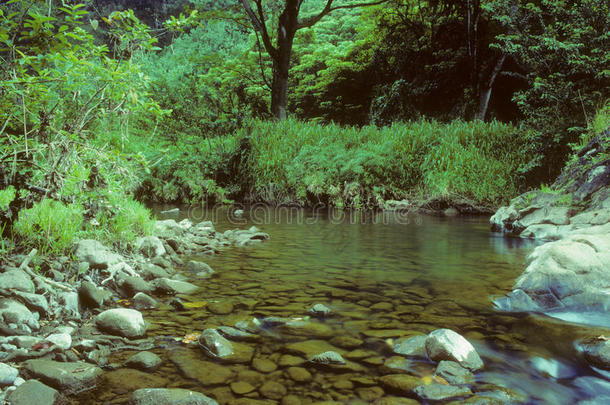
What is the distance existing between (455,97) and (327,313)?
14485mm

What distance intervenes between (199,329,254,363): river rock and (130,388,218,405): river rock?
0.44 metres

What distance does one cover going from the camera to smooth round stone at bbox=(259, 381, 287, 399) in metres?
1.97

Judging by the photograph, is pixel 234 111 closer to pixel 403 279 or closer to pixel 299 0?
pixel 299 0

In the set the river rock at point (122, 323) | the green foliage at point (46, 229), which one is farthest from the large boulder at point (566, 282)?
the green foliage at point (46, 229)

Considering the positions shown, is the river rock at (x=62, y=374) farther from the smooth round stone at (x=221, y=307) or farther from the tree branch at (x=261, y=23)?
the tree branch at (x=261, y=23)

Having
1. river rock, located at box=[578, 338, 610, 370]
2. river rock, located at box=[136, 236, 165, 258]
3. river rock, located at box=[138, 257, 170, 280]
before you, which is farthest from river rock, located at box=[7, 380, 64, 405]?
river rock, located at box=[578, 338, 610, 370]

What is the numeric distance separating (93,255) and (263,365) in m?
1.99

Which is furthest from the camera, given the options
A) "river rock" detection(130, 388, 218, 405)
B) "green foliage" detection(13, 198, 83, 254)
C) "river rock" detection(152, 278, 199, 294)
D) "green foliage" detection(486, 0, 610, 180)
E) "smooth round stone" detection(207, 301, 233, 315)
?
"green foliage" detection(486, 0, 610, 180)

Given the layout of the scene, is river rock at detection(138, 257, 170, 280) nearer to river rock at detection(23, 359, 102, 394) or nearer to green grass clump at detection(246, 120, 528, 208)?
river rock at detection(23, 359, 102, 394)

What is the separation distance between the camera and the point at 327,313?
3031mm

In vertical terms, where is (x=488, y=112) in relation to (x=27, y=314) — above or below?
above

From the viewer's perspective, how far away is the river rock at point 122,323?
254cm

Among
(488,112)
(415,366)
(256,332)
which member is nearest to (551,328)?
(415,366)

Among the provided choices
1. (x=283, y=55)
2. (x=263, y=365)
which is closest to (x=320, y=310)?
(x=263, y=365)
